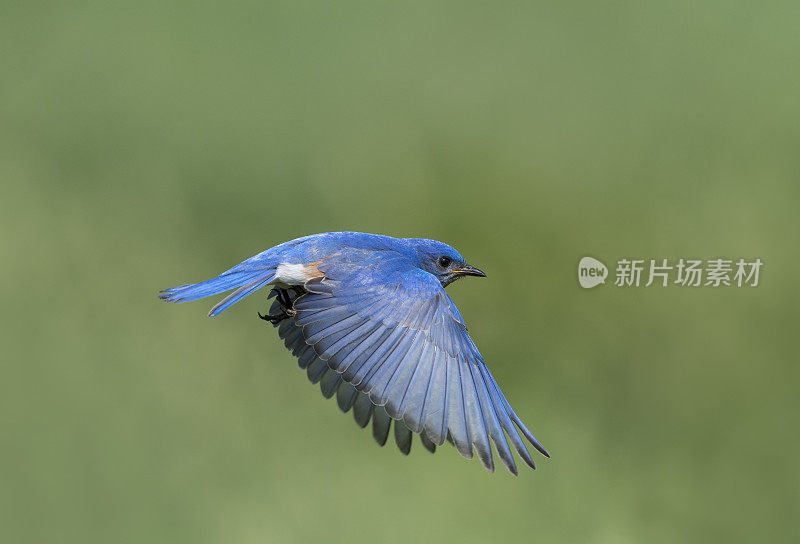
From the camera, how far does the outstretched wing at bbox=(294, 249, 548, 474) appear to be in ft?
9.24

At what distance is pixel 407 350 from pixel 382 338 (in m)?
0.09

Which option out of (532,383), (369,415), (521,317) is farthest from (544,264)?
(369,415)

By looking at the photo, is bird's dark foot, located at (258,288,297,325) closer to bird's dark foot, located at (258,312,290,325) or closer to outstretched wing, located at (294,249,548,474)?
bird's dark foot, located at (258,312,290,325)

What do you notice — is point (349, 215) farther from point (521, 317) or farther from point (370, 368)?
point (370, 368)

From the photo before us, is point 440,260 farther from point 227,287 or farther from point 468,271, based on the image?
point 227,287

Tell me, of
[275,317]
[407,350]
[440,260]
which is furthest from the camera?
[440,260]

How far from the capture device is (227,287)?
3.18m

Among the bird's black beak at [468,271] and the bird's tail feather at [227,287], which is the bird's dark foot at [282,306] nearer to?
the bird's tail feather at [227,287]

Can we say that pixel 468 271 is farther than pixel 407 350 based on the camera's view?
Yes

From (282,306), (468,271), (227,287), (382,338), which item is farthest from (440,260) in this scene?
(227,287)

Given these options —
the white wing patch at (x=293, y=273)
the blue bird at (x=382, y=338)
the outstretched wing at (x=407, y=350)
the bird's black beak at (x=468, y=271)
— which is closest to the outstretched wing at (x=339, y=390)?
the blue bird at (x=382, y=338)

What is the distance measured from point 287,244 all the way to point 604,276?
2804 mm

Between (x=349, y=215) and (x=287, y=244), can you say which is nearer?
(x=287, y=244)

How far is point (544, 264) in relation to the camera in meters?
5.92
